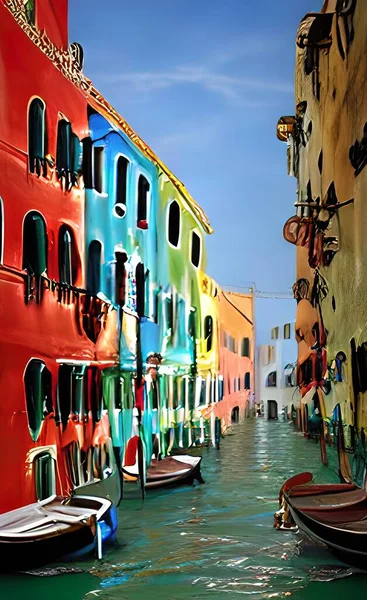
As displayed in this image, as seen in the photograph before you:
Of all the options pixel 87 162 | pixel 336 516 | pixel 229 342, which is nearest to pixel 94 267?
pixel 87 162

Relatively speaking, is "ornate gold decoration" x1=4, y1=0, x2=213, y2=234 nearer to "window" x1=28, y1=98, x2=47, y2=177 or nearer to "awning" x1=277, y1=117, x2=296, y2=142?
"window" x1=28, y1=98, x2=47, y2=177

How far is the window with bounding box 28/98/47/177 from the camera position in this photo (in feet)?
22.3

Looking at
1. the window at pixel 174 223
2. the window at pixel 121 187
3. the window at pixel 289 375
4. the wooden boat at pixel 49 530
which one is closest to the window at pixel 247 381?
the window at pixel 289 375

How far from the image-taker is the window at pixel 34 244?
6750mm

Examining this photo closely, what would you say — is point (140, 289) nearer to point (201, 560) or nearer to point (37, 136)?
point (37, 136)

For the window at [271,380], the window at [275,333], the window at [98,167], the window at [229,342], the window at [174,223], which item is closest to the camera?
the window at [98,167]

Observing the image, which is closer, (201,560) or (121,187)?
(201,560)

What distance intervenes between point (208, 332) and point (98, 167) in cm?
821

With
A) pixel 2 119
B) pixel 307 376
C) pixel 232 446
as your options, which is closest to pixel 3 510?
pixel 2 119

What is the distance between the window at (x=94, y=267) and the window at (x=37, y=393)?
164 cm

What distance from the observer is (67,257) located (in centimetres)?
794

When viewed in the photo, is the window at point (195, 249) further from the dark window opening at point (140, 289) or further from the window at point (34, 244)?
the window at point (34, 244)

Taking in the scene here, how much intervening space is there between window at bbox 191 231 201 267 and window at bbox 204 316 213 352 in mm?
1818

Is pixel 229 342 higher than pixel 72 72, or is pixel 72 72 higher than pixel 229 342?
pixel 72 72
